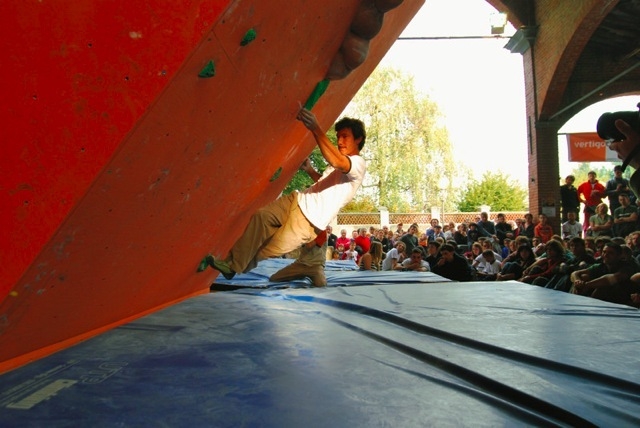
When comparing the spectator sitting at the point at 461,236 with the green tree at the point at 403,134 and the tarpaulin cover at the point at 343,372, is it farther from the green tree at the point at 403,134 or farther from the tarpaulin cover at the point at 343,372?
the green tree at the point at 403,134

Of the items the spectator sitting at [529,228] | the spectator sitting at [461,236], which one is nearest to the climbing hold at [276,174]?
the spectator sitting at [529,228]

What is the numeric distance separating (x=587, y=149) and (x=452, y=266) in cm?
696

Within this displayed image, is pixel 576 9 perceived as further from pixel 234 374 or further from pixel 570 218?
pixel 234 374

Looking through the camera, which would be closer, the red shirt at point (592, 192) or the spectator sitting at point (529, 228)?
the spectator sitting at point (529, 228)

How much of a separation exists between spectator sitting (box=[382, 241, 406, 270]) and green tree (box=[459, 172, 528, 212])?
1764 cm

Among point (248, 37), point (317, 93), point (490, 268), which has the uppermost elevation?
point (317, 93)

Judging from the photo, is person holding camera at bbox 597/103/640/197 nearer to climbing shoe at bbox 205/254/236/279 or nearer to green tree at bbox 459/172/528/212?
climbing shoe at bbox 205/254/236/279

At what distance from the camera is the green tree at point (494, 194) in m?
26.7

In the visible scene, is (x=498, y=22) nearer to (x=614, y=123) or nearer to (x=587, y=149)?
(x=587, y=149)

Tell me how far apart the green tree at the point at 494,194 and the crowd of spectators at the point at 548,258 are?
15.1 meters

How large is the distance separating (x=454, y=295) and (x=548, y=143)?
8423mm

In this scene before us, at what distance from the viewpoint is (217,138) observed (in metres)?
2.27

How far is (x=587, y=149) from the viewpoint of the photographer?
39.1ft

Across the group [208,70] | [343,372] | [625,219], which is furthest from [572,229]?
[208,70]
